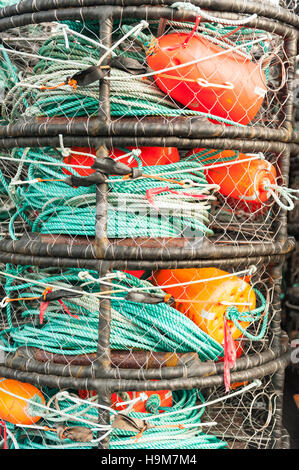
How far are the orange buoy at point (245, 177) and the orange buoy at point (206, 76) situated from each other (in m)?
0.26

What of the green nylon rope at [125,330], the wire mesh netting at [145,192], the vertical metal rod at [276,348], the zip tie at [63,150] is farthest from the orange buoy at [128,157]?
the vertical metal rod at [276,348]

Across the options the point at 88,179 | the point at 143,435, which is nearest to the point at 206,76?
the point at 88,179

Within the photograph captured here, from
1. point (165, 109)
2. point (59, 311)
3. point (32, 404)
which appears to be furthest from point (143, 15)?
point (32, 404)

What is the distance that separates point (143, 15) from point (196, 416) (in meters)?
1.95

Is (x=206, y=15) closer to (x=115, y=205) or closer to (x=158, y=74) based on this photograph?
(x=158, y=74)

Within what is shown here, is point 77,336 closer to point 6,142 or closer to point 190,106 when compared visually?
point 6,142

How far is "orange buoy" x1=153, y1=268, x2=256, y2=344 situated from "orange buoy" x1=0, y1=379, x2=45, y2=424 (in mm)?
843

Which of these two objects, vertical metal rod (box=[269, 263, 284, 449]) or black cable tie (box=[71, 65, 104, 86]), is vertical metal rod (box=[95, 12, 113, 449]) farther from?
vertical metal rod (box=[269, 263, 284, 449])

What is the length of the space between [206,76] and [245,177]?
0.55 meters

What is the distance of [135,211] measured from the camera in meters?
2.18

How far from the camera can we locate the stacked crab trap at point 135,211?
204 centimetres

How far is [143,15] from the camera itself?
1.99 m

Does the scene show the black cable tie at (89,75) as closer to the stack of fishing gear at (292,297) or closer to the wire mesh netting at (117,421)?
the wire mesh netting at (117,421)

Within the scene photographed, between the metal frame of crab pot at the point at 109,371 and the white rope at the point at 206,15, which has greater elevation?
the white rope at the point at 206,15
